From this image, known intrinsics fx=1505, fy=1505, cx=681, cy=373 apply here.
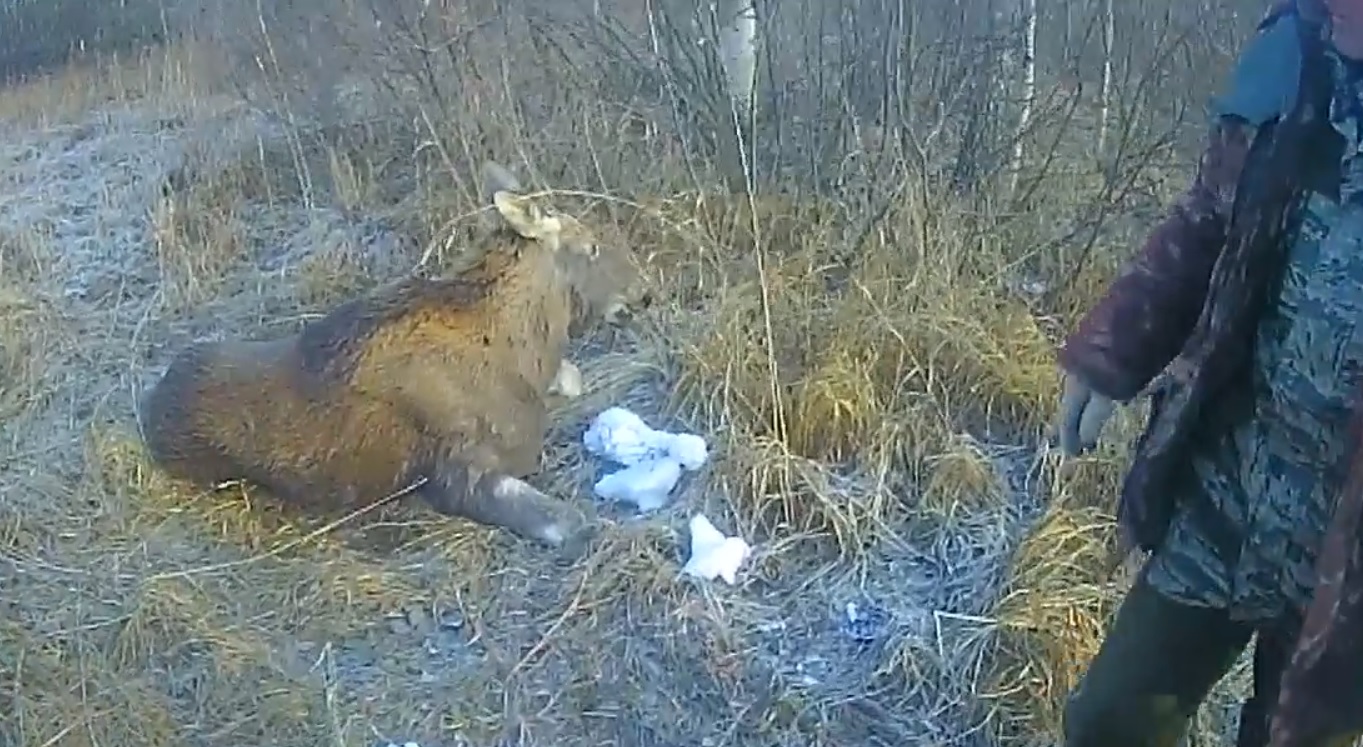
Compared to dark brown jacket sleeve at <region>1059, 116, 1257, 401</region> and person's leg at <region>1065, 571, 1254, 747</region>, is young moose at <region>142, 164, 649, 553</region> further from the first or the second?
dark brown jacket sleeve at <region>1059, 116, 1257, 401</region>

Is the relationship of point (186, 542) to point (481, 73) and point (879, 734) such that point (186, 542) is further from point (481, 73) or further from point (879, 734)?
point (481, 73)

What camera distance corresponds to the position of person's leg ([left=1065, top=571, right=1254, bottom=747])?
7.30 feet

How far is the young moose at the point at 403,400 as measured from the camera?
4.21m

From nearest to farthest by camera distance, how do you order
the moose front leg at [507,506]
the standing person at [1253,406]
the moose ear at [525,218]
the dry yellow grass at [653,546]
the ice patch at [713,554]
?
the standing person at [1253,406]
the dry yellow grass at [653,546]
the ice patch at [713,554]
the moose front leg at [507,506]
the moose ear at [525,218]

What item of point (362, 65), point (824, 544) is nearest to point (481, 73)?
point (362, 65)

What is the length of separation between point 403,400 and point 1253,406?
8.88 feet

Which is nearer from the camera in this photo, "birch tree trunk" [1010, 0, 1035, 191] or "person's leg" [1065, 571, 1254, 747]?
"person's leg" [1065, 571, 1254, 747]

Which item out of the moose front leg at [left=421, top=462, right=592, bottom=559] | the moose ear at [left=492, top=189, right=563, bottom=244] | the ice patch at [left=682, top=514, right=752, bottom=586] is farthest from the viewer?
the moose ear at [left=492, top=189, right=563, bottom=244]

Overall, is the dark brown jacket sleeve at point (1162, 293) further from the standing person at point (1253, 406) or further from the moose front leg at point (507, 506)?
the moose front leg at point (507, 506)

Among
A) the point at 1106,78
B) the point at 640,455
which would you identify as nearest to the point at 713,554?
the point at 640,455

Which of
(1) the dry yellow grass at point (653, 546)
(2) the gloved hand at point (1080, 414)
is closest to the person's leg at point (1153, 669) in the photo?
(2) the gloved hand at point (1080, 414)

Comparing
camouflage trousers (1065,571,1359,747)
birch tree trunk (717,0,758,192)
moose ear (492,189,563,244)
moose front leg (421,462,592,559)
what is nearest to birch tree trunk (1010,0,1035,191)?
birch tree trunk (717,0,758,192)

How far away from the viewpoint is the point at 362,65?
247 inches

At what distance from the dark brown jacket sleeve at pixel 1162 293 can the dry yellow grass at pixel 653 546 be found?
1377mm
